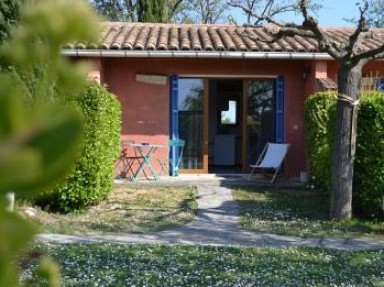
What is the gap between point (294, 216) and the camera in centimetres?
1018

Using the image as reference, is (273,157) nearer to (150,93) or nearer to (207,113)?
(207,113)

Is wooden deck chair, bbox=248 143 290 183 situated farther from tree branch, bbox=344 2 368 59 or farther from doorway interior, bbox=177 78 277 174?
tree branch, bbox=344 2 368 59

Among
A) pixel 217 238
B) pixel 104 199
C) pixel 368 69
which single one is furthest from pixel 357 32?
pixel 368 69

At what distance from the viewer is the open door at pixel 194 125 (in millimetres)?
15031

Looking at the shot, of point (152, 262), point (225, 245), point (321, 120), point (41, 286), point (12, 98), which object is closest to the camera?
point (12, 98)

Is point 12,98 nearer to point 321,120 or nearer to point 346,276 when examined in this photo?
point 346,276

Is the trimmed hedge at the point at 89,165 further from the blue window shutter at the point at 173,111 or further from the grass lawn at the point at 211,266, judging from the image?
the blue window shutter at the point at 173,111

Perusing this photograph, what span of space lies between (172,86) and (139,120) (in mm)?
1160

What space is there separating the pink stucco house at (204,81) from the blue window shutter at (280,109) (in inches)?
1.0

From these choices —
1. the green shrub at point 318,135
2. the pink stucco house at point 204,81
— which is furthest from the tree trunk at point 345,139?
the pink stucco house at point 204,81

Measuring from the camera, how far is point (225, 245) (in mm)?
7805

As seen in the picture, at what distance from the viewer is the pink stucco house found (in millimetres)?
13773

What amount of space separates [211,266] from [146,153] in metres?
8.07

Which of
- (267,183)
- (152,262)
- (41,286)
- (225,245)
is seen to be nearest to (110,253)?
(152,262)
